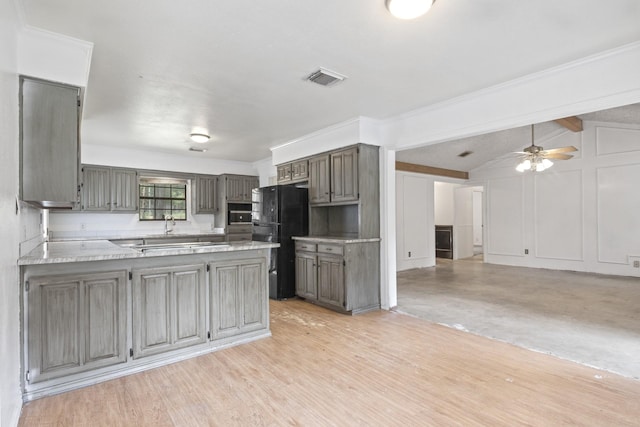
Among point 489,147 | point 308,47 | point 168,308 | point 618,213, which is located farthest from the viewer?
point 489,147

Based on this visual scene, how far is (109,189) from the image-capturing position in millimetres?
5961

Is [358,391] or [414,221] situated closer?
[358,391]

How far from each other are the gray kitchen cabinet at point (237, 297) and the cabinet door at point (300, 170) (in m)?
2.21

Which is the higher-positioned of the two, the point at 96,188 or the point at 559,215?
the point at 96,188

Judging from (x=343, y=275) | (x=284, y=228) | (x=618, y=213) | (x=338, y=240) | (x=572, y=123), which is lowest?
(x=343, y=275)

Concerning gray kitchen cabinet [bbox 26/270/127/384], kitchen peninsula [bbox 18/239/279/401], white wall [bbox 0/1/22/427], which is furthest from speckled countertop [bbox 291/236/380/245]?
white wall [bbox 0/1/22/427]

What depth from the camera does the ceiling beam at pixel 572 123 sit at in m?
Answer: 6.38

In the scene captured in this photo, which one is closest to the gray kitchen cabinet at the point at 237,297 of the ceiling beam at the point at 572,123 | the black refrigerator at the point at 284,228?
the black refrigerator at the point at 284,228

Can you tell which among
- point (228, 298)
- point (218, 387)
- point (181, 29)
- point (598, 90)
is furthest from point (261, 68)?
point (598, 90)

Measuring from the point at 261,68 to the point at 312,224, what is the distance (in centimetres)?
278

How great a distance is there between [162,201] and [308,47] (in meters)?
5.38

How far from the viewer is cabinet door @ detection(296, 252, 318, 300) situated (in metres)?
4.77

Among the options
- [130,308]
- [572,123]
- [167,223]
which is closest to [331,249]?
[130,308]

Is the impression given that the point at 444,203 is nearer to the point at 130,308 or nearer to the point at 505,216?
the point at 505,216
